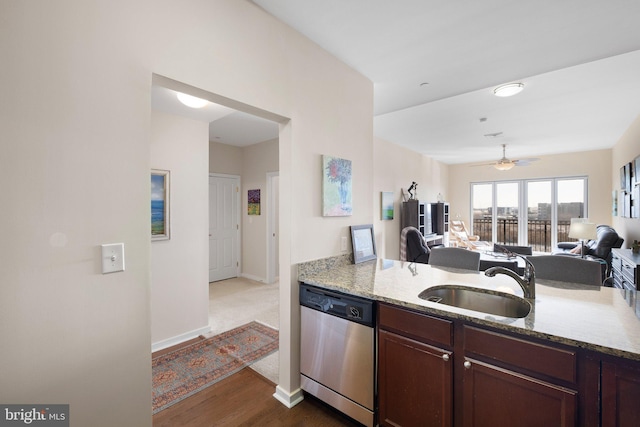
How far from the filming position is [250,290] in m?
4.83

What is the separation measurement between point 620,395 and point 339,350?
1280 millimetres

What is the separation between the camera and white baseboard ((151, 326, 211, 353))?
287cm

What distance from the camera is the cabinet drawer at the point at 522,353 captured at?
113cm

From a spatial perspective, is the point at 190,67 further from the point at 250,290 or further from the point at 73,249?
the point at 250,290

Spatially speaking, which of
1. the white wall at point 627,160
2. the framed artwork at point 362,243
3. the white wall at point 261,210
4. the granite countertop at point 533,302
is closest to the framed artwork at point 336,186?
the framed artwork at point 362,243

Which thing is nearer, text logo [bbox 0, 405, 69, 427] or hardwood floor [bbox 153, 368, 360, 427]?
text logo [bbox 0, 405, 69, 427]

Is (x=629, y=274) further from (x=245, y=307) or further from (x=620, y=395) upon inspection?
(x=245, y=307)

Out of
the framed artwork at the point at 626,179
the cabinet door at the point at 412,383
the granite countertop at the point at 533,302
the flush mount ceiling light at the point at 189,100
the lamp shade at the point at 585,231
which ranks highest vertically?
the flush mount ceiling light at the point at 189,100

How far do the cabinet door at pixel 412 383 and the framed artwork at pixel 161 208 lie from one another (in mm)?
2516

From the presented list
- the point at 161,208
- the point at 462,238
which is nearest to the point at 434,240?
the point at 462,238

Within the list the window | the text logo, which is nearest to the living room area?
the window

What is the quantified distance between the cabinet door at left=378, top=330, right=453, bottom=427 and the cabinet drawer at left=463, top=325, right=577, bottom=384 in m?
0.16

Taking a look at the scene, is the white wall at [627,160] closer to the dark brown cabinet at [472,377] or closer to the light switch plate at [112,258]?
the dark brown cabinet at [472,377]

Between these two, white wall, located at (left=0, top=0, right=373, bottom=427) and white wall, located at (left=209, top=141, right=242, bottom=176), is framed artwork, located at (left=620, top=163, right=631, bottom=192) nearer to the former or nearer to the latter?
white wall, located at (left=0, top=0, right=373, bottom=427)
